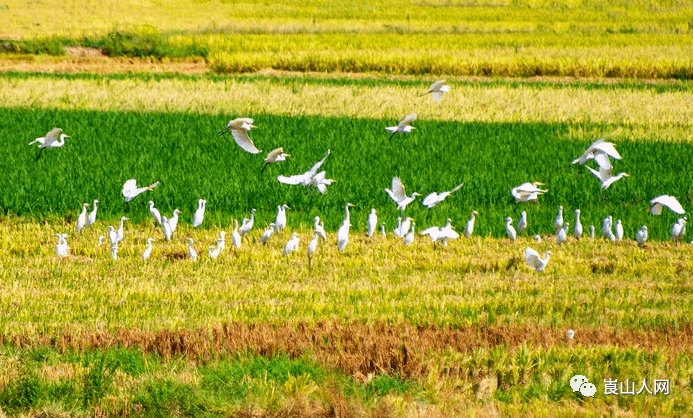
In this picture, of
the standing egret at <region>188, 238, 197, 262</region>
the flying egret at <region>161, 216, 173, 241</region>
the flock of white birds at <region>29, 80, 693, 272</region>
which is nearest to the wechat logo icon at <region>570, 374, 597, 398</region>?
the flock of white birds at <region>29, 80, 693, 272</region>

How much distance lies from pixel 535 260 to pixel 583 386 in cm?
373

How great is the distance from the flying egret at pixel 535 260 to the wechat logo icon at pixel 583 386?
3.28m

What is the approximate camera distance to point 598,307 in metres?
9.53

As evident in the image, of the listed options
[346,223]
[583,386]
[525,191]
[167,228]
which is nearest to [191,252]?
[167,228]

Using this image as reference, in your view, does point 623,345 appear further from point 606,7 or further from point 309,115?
point 606,7

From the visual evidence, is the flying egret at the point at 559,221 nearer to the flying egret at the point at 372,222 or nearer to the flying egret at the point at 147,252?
the flying egret at the point at 372,222

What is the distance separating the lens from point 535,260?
1067cm

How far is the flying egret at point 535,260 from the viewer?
10.4 meters

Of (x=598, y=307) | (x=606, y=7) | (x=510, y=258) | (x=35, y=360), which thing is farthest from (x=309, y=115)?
(x=606, y=7)

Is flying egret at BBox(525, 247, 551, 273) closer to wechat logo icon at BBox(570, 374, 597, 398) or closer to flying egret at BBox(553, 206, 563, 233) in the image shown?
flying egret at BBox(553, 206, 563, 233)

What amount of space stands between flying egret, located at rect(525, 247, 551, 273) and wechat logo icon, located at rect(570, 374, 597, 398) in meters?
3.28

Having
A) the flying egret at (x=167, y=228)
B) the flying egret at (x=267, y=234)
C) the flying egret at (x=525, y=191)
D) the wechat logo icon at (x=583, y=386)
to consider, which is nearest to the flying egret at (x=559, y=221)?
the flying egret at (x=525, y=191)

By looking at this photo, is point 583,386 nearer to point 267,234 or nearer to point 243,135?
point 267,234

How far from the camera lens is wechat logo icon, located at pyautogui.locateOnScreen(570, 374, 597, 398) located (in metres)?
6.96
